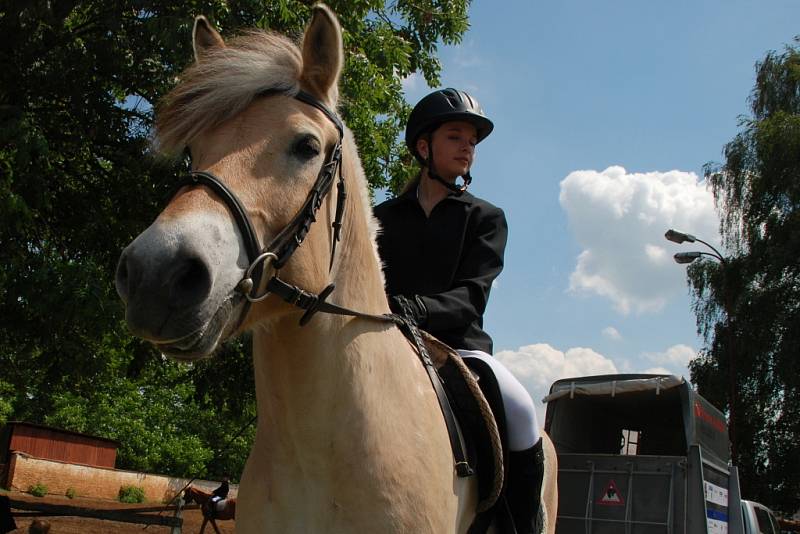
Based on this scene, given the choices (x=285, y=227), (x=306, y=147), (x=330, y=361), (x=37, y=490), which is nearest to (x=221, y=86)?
(x=306, y=147)

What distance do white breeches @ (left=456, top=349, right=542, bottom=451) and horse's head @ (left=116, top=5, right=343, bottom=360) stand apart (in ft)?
4.21

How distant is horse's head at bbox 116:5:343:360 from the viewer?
6.80 ft

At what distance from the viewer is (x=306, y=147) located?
259 cm

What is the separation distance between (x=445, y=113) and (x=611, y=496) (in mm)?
7043

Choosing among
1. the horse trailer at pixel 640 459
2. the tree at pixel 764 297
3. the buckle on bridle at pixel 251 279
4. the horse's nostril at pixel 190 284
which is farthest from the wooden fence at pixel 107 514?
the tree at pixel 764 297

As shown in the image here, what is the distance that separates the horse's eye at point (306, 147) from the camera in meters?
2.56

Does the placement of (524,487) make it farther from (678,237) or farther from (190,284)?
(678,237)

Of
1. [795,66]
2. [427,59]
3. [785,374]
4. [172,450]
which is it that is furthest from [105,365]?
[172,450]

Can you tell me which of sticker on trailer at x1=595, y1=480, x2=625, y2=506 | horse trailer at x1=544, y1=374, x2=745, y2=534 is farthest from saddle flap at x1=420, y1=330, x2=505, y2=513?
sticker on trailer at x1=595, y1=480, x2=625, y2=506

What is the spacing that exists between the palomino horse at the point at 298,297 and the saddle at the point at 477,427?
0.33m

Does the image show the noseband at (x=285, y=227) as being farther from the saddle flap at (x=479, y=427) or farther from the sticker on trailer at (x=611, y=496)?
the sticker on trailer at (x=611, y=496)

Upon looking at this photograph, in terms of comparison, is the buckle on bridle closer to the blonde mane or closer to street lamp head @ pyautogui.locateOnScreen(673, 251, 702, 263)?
the blonde mane

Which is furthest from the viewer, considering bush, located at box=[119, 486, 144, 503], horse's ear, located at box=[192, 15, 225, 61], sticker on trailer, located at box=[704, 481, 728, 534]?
bush, located at box=[119, 486, 144, 503]

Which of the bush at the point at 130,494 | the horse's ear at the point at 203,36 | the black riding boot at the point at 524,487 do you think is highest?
the horse's ear at the point at 203,36
